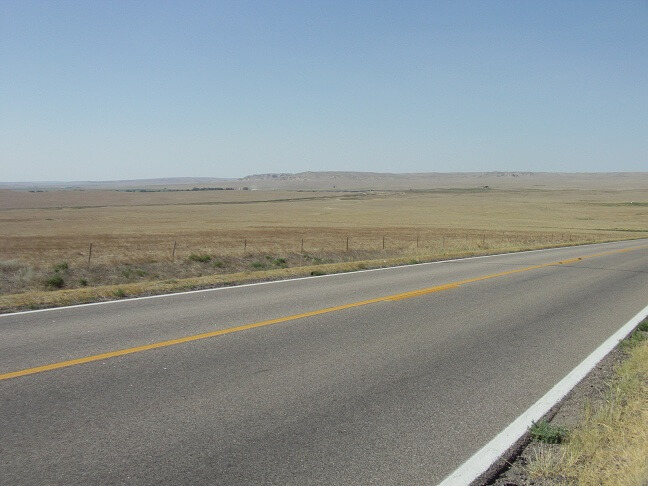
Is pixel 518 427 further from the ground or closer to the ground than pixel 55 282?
further from the ground

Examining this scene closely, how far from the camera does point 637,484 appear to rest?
3.82m

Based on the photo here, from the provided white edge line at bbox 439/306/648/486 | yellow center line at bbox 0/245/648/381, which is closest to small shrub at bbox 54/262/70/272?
yellow center line at bbox 0/245/648/381

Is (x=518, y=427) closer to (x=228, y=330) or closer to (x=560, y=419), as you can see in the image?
(x=560, y=419)

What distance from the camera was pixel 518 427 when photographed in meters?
5.47

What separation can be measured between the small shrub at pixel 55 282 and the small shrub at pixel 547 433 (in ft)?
48.1

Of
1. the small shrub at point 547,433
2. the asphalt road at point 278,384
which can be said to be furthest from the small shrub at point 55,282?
the small shrub at point 547,433

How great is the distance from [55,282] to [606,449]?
15.5 m

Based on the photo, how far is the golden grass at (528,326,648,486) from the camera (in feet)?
13.9

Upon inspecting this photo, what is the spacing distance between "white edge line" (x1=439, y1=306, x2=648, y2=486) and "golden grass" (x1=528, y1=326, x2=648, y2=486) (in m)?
0.32

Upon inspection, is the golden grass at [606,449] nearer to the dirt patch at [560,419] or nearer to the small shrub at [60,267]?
the dirt patch at [560,419]

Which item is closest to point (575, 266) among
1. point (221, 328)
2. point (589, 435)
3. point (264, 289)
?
point (264, 289)

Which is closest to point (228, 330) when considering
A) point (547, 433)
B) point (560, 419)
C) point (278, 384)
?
point (278, 384)

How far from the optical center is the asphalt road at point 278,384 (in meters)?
4.59

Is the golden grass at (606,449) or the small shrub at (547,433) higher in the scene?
the golden grass at (606,449)
